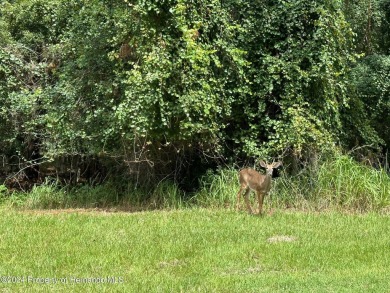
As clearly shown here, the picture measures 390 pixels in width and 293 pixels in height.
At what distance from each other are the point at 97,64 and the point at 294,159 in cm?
560

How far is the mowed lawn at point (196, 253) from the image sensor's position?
23.6 ft

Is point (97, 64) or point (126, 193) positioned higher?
point (97, 64)

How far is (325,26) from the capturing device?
14.3 metres

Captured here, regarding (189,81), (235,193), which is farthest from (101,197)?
(189,81)

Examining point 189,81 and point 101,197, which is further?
point 101,197

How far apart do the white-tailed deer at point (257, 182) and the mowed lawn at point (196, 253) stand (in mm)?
580

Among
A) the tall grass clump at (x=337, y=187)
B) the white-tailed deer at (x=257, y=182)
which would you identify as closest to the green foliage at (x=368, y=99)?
the tall grass clump at (x=337, y=187)

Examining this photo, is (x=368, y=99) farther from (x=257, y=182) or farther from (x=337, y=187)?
(x=257, y=182)

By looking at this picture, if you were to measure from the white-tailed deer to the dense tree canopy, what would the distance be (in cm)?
158

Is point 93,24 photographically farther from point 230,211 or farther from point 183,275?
point 183,275

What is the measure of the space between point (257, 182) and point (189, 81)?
2.80 m

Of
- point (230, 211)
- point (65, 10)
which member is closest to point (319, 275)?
point (230, 211)

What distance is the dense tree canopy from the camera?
43.1 feet

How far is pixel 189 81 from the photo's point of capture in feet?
42.8
